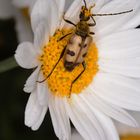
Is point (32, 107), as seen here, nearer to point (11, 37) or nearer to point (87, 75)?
point (87, 75)

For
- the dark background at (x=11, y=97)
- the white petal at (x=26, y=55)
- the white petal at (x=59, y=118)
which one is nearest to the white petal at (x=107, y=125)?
the white petal at (x=59, y=118)

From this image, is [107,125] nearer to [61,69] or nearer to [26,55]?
[61,69]

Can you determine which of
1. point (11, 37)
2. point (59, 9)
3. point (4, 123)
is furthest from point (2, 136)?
point (59, 9)

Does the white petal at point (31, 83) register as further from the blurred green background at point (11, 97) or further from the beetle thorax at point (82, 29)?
the blurred green background at point (11, 97)

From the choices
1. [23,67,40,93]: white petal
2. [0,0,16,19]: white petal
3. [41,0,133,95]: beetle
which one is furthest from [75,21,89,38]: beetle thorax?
[0,0,16,19]: white petal

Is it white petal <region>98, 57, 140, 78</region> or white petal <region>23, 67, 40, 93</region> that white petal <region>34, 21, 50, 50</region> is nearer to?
white petal <region>23, 67, 40, 93</region>
